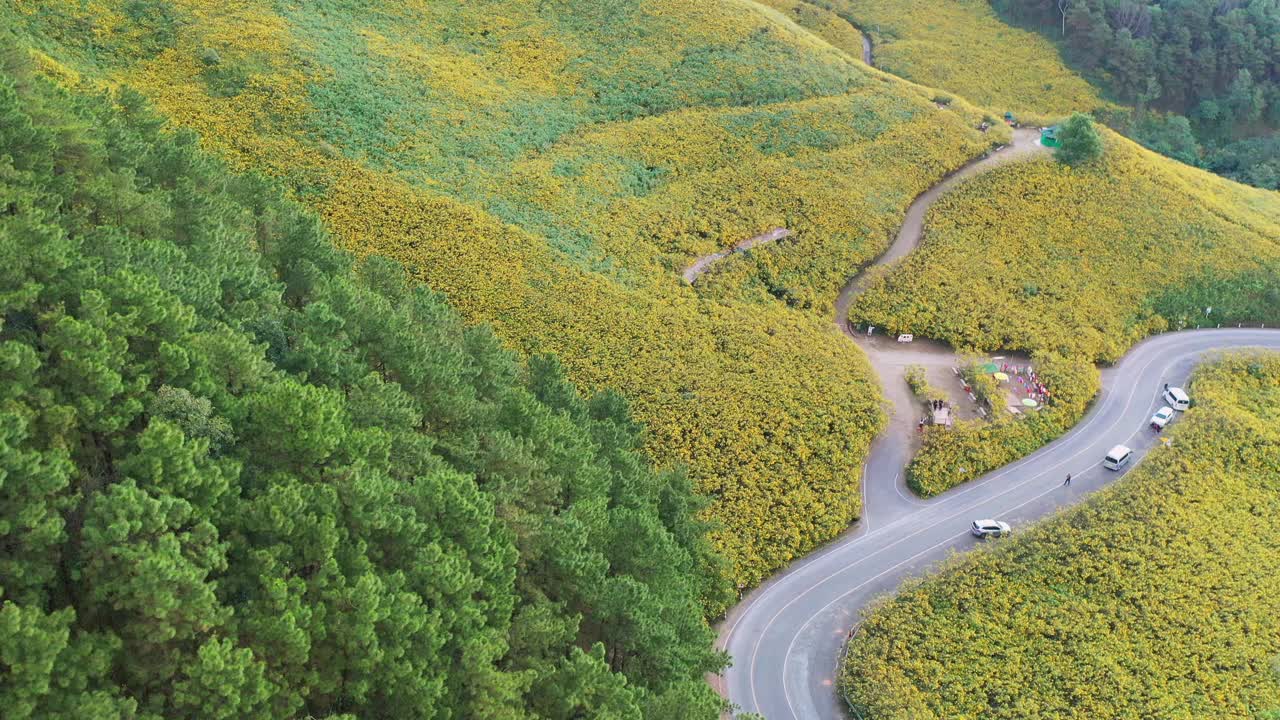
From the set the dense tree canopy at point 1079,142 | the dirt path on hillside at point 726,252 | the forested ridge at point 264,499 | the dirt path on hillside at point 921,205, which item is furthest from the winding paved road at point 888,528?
the dense tree canopy at point 1079,142

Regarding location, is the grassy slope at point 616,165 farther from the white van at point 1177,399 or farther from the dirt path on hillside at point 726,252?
the white van at point 1177,399

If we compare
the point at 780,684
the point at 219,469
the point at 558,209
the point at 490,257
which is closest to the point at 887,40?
the point at 558,209

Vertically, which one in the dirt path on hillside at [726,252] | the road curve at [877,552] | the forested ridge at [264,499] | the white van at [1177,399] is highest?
the forested ridge at [264,499]

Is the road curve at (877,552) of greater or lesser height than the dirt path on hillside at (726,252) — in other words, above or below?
below

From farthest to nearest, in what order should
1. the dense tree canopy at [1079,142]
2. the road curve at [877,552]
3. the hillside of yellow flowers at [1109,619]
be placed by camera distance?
the dense tree canopy at [1079,142], the road curve at [877,552], the hillside of yellow flowers at [1109,619]

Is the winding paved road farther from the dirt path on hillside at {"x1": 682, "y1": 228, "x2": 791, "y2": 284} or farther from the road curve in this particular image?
the dirt path on hillside at {"x1": 682, "y1": 228, "x2": 791, "y2": 284}

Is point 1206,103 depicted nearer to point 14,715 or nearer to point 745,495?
point 745,495

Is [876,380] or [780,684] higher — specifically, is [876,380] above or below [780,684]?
above

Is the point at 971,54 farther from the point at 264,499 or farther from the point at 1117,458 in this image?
the point at 264,499
